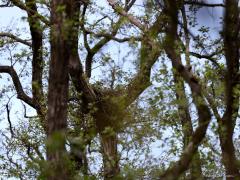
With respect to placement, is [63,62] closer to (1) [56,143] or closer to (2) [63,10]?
(2) [63,10]

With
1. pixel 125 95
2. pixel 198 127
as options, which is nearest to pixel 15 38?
pixel 125 95

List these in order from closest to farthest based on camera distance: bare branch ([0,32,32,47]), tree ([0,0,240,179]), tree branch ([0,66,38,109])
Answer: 1. tree ([0,0,240,179])
2. tree branch ([0,66,38,109])
3. bare branch ([0,32,32,47])

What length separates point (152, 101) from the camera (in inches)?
280

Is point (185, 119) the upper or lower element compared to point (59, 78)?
upper

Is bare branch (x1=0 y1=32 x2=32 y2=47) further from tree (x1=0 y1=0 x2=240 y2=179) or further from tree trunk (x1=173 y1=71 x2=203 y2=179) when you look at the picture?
tree trunk (x1=173 y1=71 x2=203 y2=179)

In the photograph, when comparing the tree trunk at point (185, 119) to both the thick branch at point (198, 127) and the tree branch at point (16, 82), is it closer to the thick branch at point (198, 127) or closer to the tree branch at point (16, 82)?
the thick branch at point (198, 127)

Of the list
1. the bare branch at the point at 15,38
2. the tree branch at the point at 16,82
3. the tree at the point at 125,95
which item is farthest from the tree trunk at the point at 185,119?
the bare branch at the point at 15,38

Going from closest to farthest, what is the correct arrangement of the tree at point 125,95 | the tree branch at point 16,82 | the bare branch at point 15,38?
the tree at point 125,95, the tree branch at point 16,82, the bare branch at point 15,38

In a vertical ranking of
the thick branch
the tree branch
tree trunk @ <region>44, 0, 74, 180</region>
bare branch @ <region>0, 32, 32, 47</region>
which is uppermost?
bare branch @ <region>0, 32, 32, 47</region>

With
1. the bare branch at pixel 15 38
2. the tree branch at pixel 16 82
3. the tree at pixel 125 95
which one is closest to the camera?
the tree at pixel 125 95

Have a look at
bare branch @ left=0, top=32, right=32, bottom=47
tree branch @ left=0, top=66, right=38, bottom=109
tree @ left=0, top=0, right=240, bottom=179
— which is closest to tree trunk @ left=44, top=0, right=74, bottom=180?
tree @ left=0, top=0, right=240, bottom=179

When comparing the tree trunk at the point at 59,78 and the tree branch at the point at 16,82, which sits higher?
the tree branch at the point at 16,82

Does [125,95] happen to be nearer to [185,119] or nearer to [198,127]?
[185,119]

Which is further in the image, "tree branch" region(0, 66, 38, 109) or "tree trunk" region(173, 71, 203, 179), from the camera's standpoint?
"tree branch" region(0, 66, 38, 109)
